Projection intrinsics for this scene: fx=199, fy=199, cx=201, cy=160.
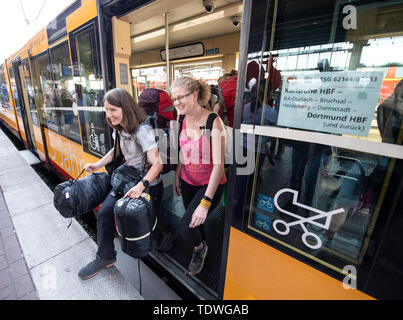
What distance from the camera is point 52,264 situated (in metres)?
2.12

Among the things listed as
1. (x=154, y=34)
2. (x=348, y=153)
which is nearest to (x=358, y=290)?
(x=348, y=153)

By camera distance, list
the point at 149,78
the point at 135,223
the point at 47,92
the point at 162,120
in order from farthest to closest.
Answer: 1. the point at 149,78
2. the point at 47,92
3. the point at 162,120
4. the point at 135,223

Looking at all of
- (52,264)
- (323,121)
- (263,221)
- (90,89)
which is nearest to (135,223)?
(263,221)

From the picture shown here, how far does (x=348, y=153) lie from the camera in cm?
81

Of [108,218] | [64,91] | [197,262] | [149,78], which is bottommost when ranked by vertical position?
[197,262]

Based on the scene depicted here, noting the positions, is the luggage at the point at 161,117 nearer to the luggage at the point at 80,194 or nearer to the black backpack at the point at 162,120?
the black backpack at the point at 162,120

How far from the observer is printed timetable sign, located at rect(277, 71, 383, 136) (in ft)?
2.42

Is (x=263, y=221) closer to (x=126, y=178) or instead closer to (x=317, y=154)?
(x=317, y=154)

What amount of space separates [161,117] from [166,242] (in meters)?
1.38

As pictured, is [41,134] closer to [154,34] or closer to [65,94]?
[65,94]

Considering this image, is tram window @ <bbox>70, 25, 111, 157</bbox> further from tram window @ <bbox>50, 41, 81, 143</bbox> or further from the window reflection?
the window reflection

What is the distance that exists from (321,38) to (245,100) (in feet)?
1.33

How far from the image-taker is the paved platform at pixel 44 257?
183cm

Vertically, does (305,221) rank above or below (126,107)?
below
